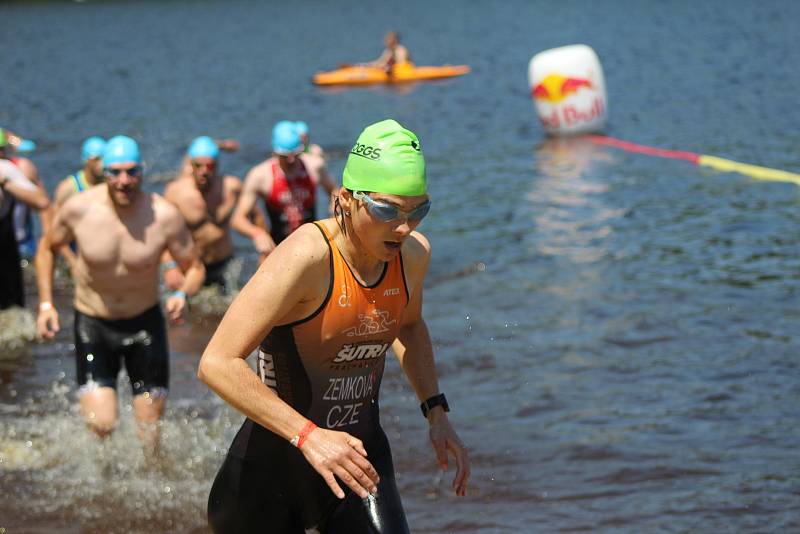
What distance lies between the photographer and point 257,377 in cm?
354

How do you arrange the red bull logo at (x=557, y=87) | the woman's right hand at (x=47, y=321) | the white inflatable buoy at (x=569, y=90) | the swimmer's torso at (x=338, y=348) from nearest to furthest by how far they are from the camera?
the swimmer's torso at (x=338, y=348) → the woman's right hand at (x=47, y=321) → the white inflatable buoy at (x=569, y=90) → the red bull logo at (x=557, y=87)

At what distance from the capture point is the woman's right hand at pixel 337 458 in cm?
343

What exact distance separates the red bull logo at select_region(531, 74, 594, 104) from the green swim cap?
18466 millimetres

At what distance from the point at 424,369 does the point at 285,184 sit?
21.1ft

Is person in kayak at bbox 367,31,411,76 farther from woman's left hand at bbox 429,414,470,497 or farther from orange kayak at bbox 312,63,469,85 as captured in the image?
woman's left hand at bbox 429,414,470,497

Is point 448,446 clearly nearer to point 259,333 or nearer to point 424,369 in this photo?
point 424,369

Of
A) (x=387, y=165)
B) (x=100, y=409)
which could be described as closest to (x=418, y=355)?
(x=387, y=165)

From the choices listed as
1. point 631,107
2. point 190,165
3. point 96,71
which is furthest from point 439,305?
point 96,71

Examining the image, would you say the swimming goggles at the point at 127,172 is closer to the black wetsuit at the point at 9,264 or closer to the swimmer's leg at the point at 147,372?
the swimmer's leg at the point at 147,372

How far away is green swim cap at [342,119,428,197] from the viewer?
3578 mm

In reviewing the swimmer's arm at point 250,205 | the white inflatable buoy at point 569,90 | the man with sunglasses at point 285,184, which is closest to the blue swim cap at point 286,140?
the man with sunglasses at point 285,184

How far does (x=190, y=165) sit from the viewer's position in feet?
36.4

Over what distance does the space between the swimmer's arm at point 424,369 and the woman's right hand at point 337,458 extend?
69 cm

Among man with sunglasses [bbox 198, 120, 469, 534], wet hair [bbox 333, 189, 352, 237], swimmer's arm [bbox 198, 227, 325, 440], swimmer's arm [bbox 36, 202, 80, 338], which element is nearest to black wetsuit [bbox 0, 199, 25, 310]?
swimmer's arm [bbox 36, 202, 80, 338]
